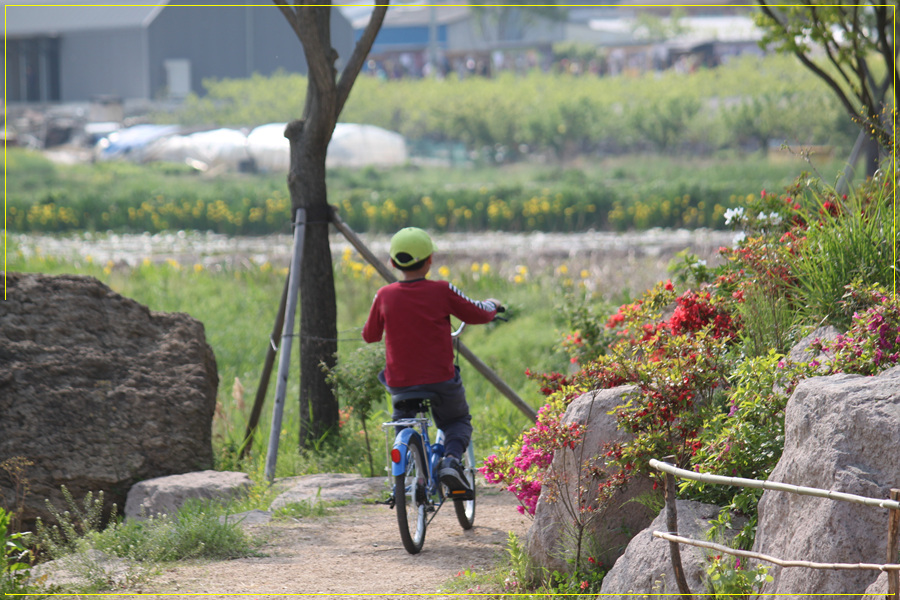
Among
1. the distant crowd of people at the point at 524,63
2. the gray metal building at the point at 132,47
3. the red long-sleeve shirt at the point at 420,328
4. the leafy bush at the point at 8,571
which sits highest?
the distant crowd of people at the point at 524,63

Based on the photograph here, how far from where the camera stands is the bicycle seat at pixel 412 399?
4.64 metres

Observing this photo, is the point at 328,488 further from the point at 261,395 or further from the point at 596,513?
the point at 596,513

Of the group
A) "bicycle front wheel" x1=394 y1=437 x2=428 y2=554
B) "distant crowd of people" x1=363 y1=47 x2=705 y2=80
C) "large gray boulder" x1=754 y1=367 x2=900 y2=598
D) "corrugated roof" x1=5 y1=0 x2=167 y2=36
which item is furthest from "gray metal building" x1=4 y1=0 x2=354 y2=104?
"large gray boulder" x1=754 y1=367 x2=900 y2=598

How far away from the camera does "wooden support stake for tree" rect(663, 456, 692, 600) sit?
3.08 m

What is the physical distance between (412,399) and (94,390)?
2.19 metres

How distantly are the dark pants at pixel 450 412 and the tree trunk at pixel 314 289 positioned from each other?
1.72m

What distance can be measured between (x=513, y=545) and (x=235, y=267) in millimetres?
10278

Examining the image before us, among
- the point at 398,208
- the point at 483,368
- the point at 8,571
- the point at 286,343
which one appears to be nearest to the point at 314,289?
the point at 286,343

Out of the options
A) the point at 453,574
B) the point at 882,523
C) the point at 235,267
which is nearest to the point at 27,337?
the point at 453,574

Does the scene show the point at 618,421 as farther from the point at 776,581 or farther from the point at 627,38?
the point at 627,38

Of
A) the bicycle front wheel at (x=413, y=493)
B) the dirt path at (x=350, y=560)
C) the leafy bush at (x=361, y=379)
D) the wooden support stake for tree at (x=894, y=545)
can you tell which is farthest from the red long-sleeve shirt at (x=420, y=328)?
the wooden support stake for tree at (x=894, y=545)

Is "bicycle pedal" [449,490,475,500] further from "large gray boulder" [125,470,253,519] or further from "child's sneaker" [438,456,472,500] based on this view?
"large gray boulder" [125,470,253,519]

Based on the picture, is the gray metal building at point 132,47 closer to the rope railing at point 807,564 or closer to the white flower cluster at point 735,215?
the white flower cluster at point 735,215

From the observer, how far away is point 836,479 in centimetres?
289
